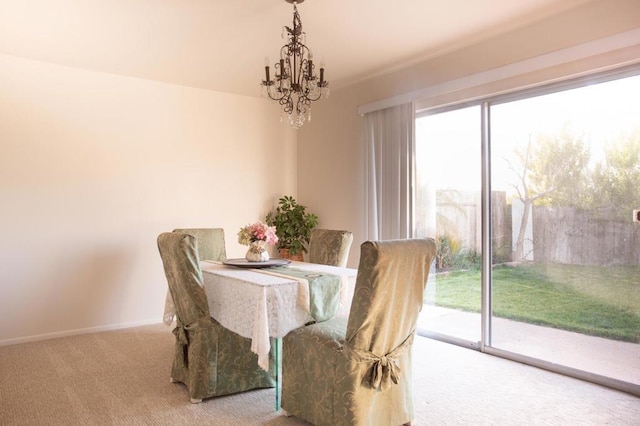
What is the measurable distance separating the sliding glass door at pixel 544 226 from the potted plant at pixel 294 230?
1591 millimetres

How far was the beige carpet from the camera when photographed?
259 centimetres

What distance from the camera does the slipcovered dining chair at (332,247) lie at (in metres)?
3.68

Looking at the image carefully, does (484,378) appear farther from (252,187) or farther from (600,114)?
(252,187)

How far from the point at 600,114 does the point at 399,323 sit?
228cm

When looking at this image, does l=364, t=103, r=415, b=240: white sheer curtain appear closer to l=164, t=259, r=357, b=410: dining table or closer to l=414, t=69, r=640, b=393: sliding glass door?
l=414, t=69, r=640, b=393: sliding glass door

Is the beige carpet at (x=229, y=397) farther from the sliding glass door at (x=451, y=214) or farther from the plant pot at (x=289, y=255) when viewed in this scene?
the plant pot at (x=289, y=255)

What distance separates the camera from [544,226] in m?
3.49

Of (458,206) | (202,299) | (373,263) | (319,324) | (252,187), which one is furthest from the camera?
(252,187)

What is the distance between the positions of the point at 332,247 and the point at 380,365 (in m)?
1.60

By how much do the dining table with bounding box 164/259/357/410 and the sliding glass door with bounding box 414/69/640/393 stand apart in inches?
61.8

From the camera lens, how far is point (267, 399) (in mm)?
2867

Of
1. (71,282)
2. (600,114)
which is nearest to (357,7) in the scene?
(600,114)

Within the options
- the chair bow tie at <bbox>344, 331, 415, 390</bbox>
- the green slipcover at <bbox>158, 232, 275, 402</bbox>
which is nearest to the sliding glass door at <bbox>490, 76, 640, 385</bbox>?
the chair bow tie at <bbox>344, 331, 415, 390</bbox>

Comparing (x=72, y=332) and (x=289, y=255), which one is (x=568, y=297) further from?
(x=72, y=332)
